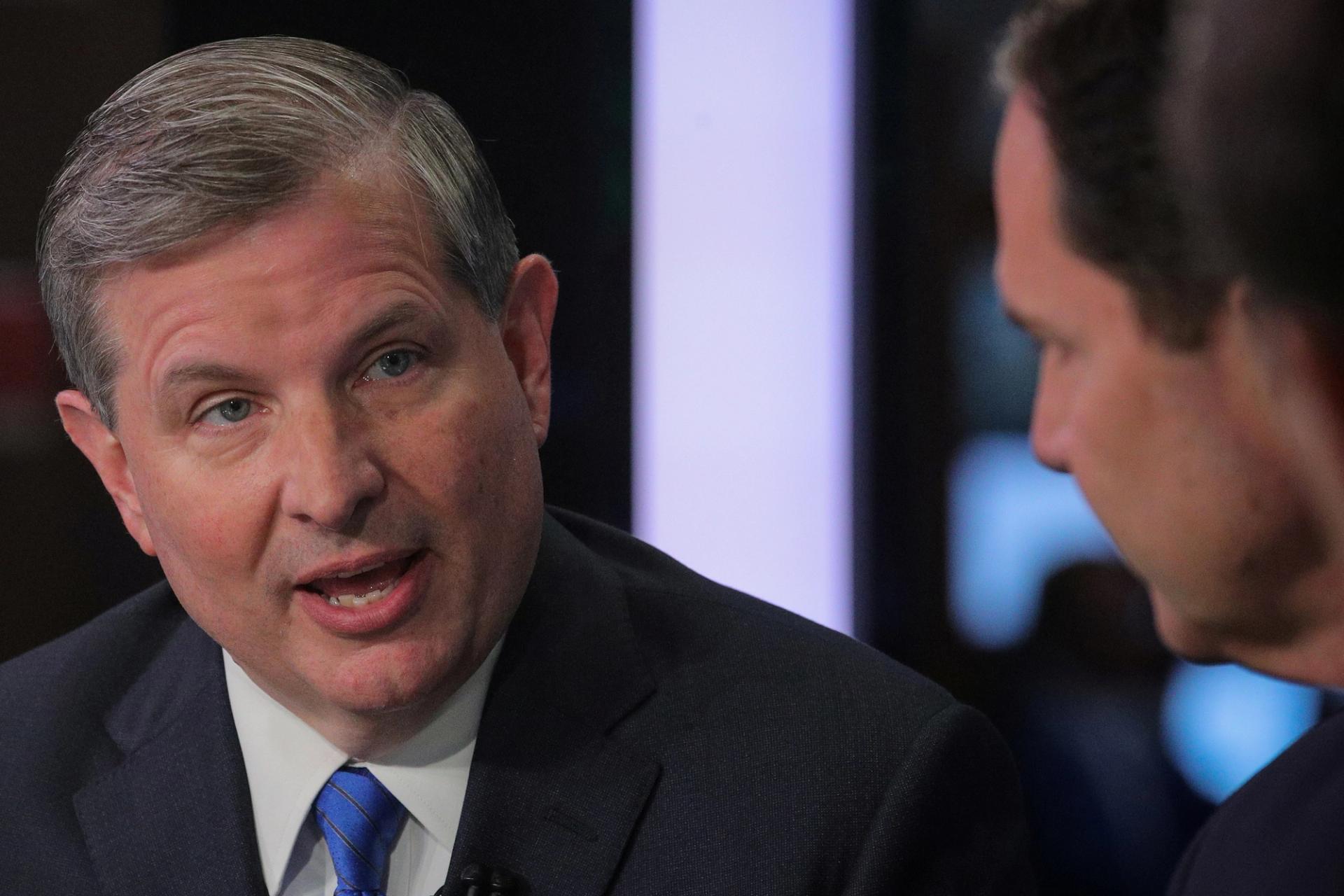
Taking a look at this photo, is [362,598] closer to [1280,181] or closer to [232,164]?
[232,164]

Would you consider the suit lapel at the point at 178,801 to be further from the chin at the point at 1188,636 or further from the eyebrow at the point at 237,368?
the chin at the point at 1188,636

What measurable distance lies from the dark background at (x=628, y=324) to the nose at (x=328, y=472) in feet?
4.41

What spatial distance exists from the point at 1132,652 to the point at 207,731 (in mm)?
1921

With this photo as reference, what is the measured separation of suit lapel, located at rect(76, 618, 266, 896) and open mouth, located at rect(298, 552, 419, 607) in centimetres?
38

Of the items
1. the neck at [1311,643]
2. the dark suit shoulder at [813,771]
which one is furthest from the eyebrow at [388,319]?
the neck at [1311,643]

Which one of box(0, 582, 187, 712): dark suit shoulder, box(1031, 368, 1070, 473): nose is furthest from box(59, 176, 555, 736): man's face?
box(1031, 368, 1070, 473): nose

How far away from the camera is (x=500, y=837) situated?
177cm

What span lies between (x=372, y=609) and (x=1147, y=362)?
0.99 meters

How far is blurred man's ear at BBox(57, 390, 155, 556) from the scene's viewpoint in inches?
73.7

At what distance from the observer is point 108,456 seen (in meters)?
1.88

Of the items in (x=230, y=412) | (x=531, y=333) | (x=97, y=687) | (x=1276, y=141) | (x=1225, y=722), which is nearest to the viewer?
(x=1276, y=141)

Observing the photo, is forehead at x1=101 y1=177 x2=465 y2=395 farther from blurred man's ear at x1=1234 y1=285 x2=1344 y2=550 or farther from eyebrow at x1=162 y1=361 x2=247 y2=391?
blurred man's ear at x1=1234 y1=285 x2=1344 y2=550

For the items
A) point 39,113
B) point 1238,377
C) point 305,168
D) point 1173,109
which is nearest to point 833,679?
point 305,168

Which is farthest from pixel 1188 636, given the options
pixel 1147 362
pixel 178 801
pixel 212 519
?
pixel 178 801
